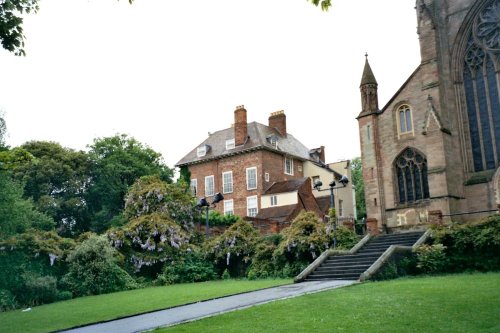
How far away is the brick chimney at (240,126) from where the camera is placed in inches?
1972

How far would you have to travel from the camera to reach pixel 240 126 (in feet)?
165

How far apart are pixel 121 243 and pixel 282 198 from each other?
66.5 feet

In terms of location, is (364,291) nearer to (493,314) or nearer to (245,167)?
(493,314)

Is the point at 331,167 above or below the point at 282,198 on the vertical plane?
above

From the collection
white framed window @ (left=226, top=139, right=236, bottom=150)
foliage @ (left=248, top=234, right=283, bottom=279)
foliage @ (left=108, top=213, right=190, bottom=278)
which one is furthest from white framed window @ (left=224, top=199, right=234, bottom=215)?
foliage @ (left=248, top=234, right=283, bottom=279)

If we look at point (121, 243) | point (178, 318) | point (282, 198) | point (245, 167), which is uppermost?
point (245, 167)

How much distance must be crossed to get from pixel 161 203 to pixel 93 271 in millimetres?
9561

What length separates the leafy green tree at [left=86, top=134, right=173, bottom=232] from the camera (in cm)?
5100

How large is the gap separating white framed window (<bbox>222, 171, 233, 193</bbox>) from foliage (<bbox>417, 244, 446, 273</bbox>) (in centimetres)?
3166

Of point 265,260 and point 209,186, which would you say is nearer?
point 265,260

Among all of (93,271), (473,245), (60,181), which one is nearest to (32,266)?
(93,271)

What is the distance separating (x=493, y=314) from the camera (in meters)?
9.81

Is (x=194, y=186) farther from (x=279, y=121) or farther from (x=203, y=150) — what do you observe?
(x=279, y=121)

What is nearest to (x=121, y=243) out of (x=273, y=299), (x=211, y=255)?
(x=211, y=255)
